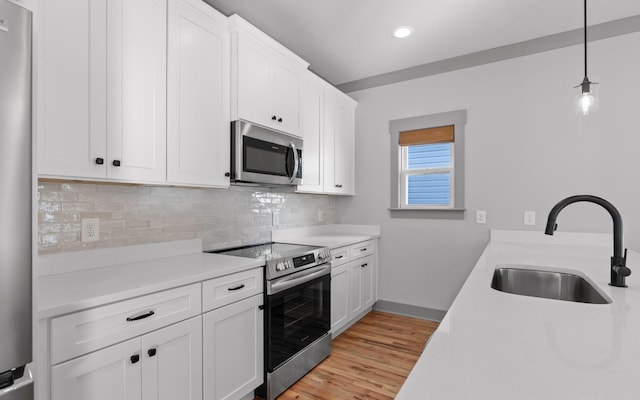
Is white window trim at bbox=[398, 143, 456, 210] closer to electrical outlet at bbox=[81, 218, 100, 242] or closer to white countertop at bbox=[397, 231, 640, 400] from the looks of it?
white countertop at bbox=[397, 231, 640, 400]

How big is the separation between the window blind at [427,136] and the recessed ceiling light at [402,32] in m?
1.00

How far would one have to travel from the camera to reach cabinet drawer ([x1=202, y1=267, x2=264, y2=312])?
1.65 m

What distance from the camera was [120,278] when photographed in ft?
4.85

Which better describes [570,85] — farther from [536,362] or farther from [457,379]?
[457,379]

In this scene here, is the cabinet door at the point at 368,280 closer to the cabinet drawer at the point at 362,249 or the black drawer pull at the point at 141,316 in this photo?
the cabinet drawer at the point at 362,249

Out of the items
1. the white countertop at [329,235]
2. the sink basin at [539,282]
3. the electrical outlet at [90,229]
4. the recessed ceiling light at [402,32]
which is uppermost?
the recessed ceiling light at [402,32]

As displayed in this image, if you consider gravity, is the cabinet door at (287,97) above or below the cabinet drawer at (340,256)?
above

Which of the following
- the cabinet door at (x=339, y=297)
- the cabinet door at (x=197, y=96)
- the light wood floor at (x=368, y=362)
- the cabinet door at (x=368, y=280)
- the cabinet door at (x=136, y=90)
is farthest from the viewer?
the cabinet door at (x=368, y=280)

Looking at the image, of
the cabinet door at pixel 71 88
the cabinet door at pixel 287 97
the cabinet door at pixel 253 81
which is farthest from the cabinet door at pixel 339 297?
the cabinet door at pixel 71 88

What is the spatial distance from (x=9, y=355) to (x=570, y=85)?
3.77 metres

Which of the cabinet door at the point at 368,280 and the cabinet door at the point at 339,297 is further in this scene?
the cabinet door at the point at 368,280

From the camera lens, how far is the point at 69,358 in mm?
1133

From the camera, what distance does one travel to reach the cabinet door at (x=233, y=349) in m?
1.66

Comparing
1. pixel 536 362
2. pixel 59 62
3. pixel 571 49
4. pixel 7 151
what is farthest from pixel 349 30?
pixel 536 362
